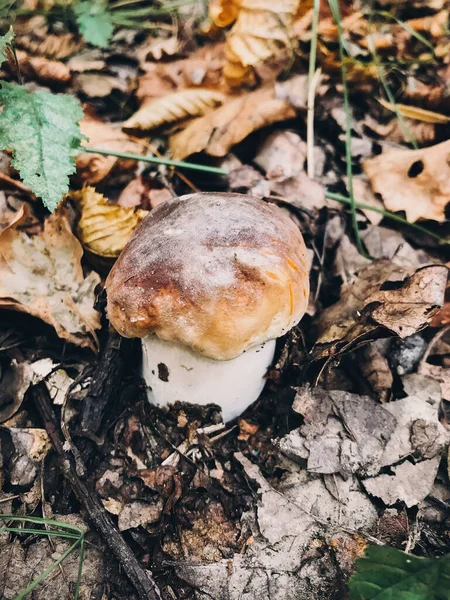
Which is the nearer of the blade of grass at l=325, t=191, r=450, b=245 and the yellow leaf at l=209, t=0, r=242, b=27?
the blade of grass at l=325, t=191, r=450, b=245

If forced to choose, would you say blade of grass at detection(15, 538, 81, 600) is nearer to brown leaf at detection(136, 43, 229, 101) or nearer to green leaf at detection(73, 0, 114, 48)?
brown leaf at detection(136, 43, 229, 101)

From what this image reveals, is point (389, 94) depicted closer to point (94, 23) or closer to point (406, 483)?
point (94, 23)

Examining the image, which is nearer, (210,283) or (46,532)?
(210,283)

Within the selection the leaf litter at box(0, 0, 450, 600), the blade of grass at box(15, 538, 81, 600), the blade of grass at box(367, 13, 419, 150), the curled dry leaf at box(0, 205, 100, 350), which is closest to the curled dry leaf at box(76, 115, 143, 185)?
the leaf litter at box(0, 0, 450, 600)

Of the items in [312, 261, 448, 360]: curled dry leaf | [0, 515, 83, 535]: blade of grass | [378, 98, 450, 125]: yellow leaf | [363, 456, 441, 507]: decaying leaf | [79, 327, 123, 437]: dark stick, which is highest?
[378, 98, 450, 125]: yellow leaf

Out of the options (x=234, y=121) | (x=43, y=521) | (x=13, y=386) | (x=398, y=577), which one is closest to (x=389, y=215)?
(x=234, y=121)

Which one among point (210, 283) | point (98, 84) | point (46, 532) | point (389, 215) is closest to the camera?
point (210, 283)

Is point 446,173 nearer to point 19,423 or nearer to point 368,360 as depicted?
point 368,360
